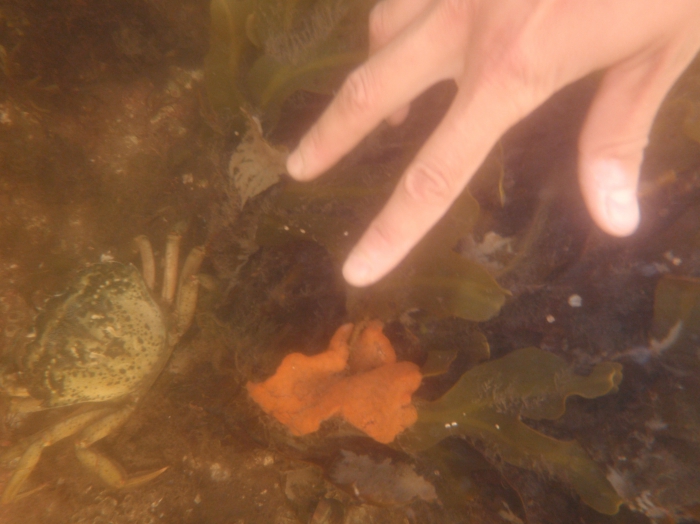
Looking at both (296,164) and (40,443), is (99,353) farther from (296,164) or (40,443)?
(296,164)

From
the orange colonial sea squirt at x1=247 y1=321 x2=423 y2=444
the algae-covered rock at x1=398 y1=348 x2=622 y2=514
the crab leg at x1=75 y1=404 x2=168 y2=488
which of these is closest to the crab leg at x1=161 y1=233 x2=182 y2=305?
the crab leg at x1=75 y1=404 x2=168 y2=488

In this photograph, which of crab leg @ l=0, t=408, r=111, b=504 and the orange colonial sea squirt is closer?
the orange colonial sea squirt

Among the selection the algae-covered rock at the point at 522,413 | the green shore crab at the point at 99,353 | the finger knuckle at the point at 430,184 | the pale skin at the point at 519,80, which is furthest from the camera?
the green shore crab at the point at 99,353

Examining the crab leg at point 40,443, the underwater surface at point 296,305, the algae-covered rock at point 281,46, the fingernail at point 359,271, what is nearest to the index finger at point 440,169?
the fingernail at point 359,271

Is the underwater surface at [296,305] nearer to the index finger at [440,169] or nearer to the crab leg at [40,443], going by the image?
the crab leg at [40,443]

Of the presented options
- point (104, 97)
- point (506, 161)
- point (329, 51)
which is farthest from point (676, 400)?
point (104, 97)

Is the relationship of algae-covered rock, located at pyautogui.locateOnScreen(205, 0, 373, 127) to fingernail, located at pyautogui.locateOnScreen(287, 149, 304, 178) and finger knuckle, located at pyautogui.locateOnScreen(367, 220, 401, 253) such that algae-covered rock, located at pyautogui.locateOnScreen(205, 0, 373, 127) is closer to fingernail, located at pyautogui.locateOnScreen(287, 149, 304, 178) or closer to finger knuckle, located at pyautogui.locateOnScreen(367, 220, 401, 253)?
fingernail, located at pyautogui.locateOnScreen(287, 149, 304, 178)
